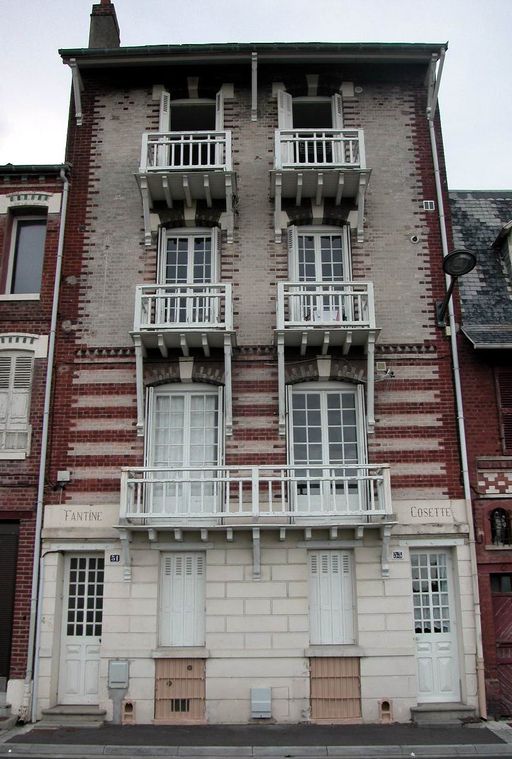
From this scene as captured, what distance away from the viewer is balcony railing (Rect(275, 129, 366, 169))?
13781 mm

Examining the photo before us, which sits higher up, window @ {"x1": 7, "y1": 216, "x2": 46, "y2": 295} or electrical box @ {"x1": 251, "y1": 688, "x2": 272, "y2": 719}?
window @ {"x1": 7, "y1": 216, "x2": 46, "y2": 295}

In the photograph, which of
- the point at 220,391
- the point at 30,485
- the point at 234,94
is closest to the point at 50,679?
the point at 30,485

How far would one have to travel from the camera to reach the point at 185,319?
532 inches

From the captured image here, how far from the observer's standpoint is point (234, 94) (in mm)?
15289

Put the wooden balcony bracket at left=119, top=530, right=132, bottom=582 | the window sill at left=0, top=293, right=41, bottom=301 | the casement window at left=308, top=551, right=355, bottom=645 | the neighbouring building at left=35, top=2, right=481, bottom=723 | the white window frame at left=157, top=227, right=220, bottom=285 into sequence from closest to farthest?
1. the neighbouring building at left=35, top=2, right=481, bottom=723
2. the wooden balcony bracket at left=119, top=530, right=132, bottom=582
3. the casement window at left=308, top=551, right=355, bottom=645
4. the window sill at left=0, top=293, right=41, bottom=301
5. the white window frame at left=157, top=227, right=220, bottom=285

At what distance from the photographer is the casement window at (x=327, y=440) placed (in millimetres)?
12641

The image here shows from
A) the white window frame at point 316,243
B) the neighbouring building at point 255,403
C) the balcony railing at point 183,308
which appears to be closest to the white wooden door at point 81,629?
the neighbouring building at point 255,403

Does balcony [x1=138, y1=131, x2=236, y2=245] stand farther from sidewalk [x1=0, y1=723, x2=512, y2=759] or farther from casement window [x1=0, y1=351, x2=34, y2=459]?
sidewalk [x1=0, y1=723, x2=512, y2=759]

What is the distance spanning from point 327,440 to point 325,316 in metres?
2.49

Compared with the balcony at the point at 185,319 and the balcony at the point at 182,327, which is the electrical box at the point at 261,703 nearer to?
the balcony at the point at 182,327

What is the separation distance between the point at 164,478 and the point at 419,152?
9.19 meters

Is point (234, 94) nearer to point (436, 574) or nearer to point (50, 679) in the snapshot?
point (436, 574)

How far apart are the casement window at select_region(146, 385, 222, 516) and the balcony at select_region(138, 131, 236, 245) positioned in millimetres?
3497

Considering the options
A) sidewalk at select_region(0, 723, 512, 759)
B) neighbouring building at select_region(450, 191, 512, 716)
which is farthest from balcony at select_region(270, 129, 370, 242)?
sidewalk at select_region(0, 723, 512, 759)
